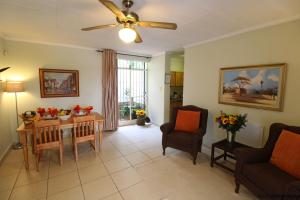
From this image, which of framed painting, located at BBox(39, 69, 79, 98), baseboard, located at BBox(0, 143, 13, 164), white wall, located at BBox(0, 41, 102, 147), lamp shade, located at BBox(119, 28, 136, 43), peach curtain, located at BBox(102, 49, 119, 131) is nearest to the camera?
lamp shade, located at BBox(119, 28, 136, 43)

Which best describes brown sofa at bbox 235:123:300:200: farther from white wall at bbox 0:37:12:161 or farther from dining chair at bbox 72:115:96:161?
white wall at bbox 0:37:12:161

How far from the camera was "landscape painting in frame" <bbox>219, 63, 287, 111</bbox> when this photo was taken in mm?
2225

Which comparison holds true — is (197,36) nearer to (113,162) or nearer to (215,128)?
(215,128)

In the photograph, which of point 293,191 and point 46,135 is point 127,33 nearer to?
point 46,135

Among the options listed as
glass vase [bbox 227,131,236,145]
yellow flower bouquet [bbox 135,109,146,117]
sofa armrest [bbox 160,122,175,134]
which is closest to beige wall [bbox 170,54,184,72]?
yellow flower bouquet [bbox 135,109,146,117]

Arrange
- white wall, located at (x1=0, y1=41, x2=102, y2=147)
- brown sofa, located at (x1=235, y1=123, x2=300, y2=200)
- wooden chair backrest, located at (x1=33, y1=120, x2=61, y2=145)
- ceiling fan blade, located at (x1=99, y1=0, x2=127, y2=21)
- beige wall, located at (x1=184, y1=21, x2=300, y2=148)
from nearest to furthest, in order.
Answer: ceiling fan blade, located at (x1=99, y1=0, x2=127, y2=21)
brown sofa, located at (x1=235, y1=123, x2=300, y2=200)
beige wall, located at (x1=184, y1=21, x2=300, y2=148)
wooden chair backrest, located at (x1=33, y1=120, x2=61, y2=145)
white wall, located at (x1=0, y1=41, x2=102, y2=147)

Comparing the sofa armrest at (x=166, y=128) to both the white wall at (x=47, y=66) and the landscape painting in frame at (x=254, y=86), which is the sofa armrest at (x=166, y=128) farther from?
the white wall at (x=47, y=66)

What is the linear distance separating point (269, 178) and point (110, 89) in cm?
375

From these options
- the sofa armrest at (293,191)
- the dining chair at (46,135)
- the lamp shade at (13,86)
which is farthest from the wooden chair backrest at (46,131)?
the sofa armrest at (293,191)

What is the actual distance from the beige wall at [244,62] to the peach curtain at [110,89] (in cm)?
199

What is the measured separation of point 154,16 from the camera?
2.09 meters

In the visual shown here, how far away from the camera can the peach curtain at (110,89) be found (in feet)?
13.5

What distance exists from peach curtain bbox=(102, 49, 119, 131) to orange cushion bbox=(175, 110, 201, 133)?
6.70 ft

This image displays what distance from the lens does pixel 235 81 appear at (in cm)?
276
